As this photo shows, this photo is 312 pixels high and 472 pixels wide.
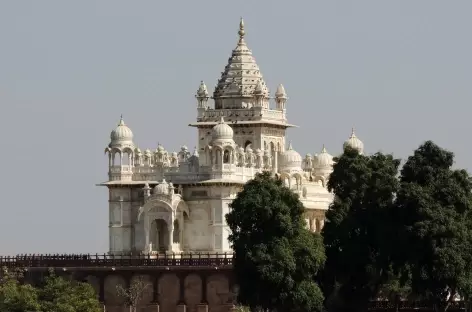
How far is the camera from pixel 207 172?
131m

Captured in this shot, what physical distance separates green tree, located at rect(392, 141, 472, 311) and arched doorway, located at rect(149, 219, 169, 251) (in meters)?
22.1

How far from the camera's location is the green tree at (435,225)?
4257 inches

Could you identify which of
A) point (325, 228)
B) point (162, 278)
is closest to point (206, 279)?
point (162, 278)

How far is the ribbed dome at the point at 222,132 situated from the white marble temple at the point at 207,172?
0.05 m

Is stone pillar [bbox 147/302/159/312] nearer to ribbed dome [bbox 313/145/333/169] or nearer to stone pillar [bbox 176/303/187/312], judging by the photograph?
stone pillar [bbox 176/303/187/312]

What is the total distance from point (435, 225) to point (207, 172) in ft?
80.5

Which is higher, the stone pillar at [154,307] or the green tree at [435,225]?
the green tree at [435,225]

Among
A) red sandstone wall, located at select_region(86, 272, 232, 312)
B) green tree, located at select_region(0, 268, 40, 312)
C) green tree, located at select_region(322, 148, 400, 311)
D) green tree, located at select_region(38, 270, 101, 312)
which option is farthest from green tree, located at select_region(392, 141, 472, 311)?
green tree, located at select_region(0, 268, 40, 312)

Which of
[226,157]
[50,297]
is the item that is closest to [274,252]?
[50,297]

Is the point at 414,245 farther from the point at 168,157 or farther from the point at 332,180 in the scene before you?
the point at 168,157

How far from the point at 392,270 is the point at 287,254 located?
6.07 meters

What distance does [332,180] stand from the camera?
114062 millimetres

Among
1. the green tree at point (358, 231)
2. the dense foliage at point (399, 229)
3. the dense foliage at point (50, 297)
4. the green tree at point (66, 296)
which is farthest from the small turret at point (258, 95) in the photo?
the green tree at point (358, 231)

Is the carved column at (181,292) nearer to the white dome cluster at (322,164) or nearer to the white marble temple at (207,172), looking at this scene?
the white marble temple at (207,172)
